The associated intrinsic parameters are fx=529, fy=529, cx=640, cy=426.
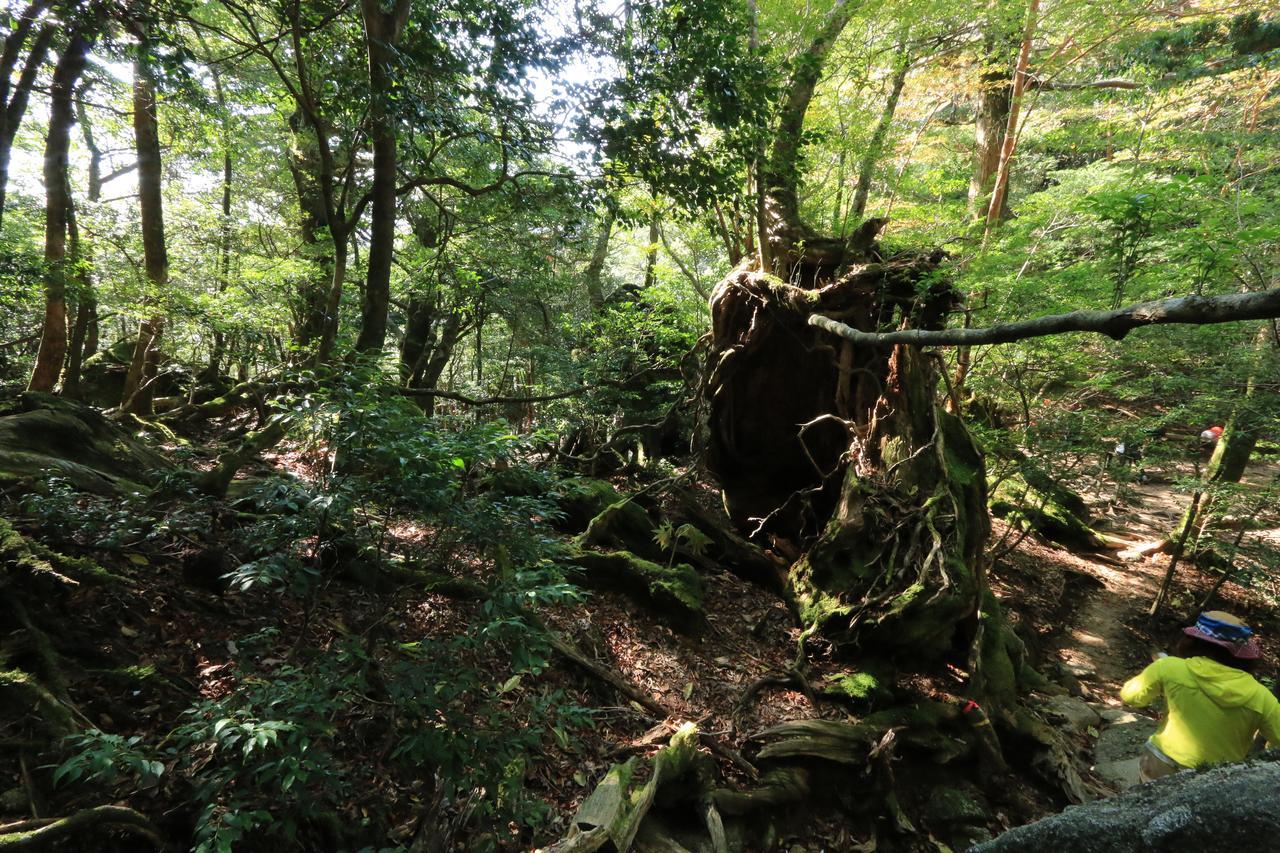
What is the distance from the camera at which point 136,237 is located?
1000 cm

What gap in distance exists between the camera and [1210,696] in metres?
2.88

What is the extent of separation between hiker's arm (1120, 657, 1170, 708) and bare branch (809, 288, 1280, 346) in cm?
216

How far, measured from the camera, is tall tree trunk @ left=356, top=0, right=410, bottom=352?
4559mm

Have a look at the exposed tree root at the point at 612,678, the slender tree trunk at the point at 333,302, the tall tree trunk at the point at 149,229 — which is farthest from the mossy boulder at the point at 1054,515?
Answer: the tall tree trunk at the point at 149,229

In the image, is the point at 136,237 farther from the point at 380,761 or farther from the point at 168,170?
the point at 380,761

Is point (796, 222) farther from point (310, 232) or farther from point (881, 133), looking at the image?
point (310, 232)

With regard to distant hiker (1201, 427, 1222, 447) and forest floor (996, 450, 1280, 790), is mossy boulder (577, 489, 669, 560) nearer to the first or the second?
forest floor (996, 450, 1280, 790)

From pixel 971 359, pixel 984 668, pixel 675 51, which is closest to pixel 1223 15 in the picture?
pixel 971 359

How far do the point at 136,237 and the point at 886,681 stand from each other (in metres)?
14.3

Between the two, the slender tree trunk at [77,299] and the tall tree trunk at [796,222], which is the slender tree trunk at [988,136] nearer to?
the tall tree trunk at [796,222]

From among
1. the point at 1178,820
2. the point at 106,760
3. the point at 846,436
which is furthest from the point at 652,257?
the point at 1178,820

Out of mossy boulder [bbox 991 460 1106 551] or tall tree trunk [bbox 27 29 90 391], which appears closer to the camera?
tall tree trunk [bbox 27 29 90 391]

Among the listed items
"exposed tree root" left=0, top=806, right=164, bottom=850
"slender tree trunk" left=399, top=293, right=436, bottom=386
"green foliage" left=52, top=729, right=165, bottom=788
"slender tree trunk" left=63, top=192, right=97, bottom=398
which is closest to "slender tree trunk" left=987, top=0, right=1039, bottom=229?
"green foliage" left=52, top=729, right=165, bottom=788

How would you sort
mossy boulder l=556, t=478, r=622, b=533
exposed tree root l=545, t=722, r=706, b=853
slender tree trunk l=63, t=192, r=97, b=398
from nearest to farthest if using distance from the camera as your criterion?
exposed tree root l=545, t=722, r=706, b=853
slender tree trunk l=63, t=192, r=97, b=398
mossy boulder l=556, t=478, r=622, b=533
